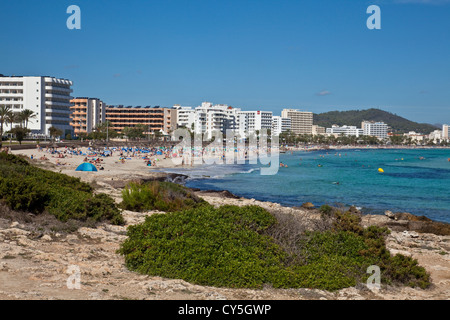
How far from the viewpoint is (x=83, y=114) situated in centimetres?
14088

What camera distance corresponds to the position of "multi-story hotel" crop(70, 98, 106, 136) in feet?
461

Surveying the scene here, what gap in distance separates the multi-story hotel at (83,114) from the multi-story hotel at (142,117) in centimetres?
1627

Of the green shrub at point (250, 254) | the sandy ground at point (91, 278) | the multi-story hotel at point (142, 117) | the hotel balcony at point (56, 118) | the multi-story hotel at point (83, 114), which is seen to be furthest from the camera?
the multi-story hotel at point (142, 117)

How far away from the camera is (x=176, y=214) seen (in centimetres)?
1073

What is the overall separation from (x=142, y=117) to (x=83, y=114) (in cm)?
2636

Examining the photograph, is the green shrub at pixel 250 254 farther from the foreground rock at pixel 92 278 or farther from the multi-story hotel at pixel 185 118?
the multi-story hotel at pixel 185 118

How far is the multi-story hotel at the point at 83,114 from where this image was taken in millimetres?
140375

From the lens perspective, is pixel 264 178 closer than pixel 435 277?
No

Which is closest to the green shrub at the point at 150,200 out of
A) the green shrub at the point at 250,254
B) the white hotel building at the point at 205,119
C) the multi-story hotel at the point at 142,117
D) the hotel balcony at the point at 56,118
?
the green shrub at the point at 250,254

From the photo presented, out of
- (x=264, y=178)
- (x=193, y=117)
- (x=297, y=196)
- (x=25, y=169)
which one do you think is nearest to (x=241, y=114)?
(x=193, y=117)

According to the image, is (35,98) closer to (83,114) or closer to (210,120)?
(83,114)
